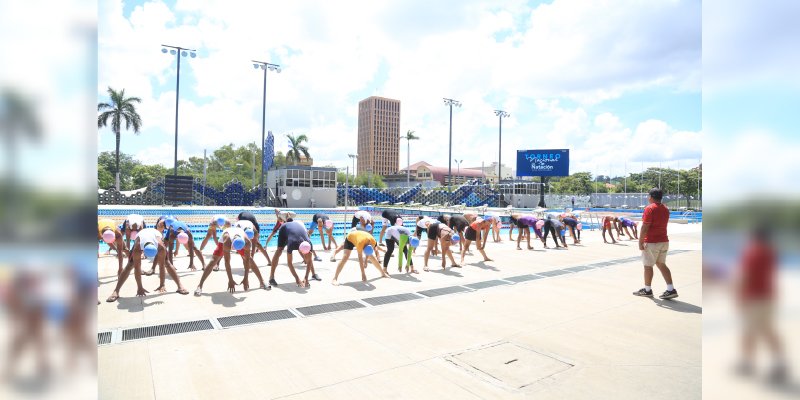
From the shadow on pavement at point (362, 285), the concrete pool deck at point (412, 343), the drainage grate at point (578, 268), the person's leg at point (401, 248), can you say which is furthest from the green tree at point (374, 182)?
the concrete pool deck at point (412, 343)

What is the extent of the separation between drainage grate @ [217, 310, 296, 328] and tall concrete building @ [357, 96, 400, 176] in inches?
4738

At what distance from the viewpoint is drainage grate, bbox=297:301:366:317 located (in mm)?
6305

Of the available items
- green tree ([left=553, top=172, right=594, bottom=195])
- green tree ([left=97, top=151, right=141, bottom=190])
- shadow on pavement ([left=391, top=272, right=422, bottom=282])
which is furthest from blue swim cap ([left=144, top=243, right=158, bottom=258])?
green tree ([left=553, top=172, right=594, bottom=195])

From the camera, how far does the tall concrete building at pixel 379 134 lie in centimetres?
12675

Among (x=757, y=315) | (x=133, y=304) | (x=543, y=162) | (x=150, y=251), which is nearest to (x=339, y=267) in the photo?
(x=150, y=251)

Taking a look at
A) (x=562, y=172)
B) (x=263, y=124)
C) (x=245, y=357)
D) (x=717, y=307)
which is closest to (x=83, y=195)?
(x=717, y=307)

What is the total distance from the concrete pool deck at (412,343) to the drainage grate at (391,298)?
5cm

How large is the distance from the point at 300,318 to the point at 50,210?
516cm

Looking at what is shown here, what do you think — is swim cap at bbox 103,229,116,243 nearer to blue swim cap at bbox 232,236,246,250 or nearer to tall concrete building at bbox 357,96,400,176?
blue swim cap at bbox 232,236,246,250

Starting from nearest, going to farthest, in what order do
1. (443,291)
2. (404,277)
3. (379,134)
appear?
1. (443,291)
2. (404,277)
3. (379,134)

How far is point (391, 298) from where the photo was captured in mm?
7234

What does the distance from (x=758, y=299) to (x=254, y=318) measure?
5.80 meters

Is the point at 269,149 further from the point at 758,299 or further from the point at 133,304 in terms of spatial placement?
the point at 758,299

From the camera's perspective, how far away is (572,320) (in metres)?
6.17
